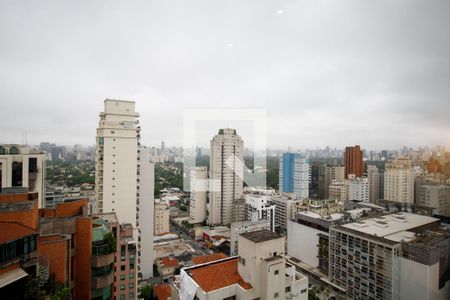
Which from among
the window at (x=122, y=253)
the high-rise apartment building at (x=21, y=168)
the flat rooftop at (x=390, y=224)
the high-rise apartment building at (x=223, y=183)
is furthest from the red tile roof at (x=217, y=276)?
the high-rise apartment building at (x=223, y=183)

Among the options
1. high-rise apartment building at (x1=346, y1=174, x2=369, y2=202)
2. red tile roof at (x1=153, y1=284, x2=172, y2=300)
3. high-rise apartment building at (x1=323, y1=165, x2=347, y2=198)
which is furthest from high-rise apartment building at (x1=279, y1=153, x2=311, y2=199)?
red tile roof at (x1=153, y1=284, x2=172, y2=300)

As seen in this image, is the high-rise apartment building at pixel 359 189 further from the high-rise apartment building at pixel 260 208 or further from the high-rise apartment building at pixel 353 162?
the high-rise apartment building at pixel 260 208

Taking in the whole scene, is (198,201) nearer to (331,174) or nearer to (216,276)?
(216,276)

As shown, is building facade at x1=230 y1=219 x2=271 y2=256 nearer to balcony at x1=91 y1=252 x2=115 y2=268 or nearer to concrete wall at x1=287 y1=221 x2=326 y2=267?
concrete wall at x1=287 y1=221 x2=326 y2=267

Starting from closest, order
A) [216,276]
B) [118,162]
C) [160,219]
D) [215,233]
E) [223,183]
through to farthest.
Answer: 1. [216,276]
2. [118,162]
3. [215,233]
4. [160,219]
5. [223,183]

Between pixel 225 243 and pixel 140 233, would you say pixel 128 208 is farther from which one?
pixel 225 243

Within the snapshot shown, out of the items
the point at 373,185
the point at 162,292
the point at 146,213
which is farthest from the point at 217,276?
the point at 373,185
